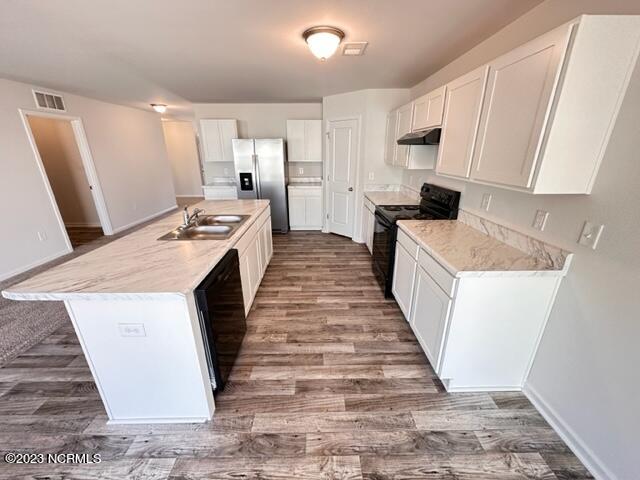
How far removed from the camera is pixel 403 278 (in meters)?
2.46

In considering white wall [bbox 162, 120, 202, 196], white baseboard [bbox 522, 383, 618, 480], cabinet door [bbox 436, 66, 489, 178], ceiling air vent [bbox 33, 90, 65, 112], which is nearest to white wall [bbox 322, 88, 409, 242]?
cabinet door [bbox 436, 66, 489, 178]

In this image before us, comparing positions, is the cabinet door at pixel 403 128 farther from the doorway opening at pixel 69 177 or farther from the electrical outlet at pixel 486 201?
the doorway opening at pixel 69 177

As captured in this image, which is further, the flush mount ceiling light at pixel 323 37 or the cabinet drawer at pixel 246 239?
the cabinet drawer at pixel 246 239

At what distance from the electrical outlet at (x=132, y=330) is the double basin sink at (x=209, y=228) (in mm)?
880

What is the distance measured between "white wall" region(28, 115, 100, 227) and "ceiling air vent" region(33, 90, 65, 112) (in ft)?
2.45

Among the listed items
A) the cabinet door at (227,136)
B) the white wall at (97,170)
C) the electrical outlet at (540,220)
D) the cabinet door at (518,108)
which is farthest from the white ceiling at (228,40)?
the electrical outlet at (540,220)

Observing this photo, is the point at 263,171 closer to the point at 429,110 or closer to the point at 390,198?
the point at 390,198

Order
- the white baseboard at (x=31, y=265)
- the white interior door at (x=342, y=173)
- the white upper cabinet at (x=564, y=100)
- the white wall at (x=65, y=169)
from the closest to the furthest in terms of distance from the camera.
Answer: the white upper cabinet at (x=564, y=100), the white baseboard at (x=31, y=265), the white interior door at (x=342, y=173), the white wall at (x=65, y=169)

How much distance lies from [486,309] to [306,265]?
2.47 meters

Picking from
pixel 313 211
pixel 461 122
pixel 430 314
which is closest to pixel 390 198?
pixel 461 122

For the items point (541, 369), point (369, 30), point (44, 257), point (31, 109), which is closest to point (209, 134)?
point (31, 109)

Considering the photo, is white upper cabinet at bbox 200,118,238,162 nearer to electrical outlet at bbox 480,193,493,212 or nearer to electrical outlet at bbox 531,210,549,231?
electrical outlet at bbox 480,193,493,212

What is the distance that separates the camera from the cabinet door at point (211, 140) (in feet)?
16.7

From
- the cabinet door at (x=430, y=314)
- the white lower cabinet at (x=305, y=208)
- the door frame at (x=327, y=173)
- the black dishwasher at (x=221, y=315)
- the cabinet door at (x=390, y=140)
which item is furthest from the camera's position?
the white lower cabinet at (x=305, y=208)
